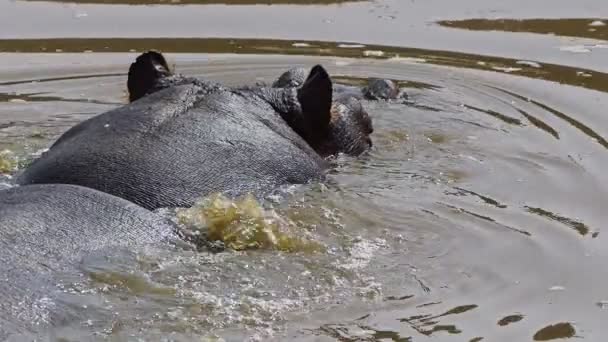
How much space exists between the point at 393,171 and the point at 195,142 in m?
1.60

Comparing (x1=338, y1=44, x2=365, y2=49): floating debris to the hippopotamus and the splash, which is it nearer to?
the hippopotamus

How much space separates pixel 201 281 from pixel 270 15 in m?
6.56

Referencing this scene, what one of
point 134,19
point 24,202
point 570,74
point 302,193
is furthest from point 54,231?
point 134,19

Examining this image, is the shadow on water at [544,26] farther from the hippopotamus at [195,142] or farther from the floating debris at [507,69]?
the hippopotamus at [195,142]

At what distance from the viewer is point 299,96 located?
25.4 feet

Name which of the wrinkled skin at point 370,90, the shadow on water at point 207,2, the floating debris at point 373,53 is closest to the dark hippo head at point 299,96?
the wrinkled skin at point 370,90

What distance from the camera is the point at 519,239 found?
21.6 ft

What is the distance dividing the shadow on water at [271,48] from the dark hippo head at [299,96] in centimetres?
270

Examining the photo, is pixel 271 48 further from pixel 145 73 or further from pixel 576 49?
pixel 145 73

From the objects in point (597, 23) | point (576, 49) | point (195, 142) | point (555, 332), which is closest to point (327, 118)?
point (195, 142)

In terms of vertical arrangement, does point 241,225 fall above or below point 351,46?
below

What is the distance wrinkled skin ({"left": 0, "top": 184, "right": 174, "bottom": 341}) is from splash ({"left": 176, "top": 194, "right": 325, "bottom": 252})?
0.27 metres

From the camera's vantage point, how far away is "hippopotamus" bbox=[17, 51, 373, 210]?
632cm

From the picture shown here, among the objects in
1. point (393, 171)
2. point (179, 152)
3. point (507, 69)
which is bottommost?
point (393, 171)
